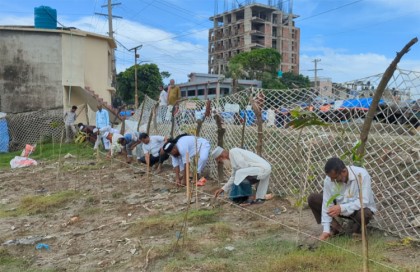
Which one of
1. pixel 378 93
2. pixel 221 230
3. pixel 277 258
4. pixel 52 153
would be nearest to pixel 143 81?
pixel 52 153

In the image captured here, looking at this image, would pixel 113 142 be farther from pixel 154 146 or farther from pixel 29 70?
pixel 29 70

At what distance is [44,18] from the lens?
54.6ft

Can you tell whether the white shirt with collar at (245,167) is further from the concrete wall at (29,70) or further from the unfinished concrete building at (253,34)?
the unfinished concrete building at (253,34)

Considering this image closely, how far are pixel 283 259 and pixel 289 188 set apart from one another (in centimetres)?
250

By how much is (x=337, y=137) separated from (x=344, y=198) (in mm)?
1345

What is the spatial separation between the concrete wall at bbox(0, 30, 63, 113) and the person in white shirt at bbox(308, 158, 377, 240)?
1401cm

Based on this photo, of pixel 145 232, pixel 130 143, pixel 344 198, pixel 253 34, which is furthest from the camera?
pixel 253 34

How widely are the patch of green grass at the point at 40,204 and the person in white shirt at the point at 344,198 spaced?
4278 millimetres

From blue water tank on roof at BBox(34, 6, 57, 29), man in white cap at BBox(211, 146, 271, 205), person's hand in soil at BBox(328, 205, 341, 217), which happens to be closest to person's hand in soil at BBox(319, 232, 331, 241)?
person's hand in soil at BBox(328, 205, 341, 217)

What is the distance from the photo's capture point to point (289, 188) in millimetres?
5977

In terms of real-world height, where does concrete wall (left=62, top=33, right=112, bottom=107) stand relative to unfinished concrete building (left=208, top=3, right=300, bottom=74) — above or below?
below

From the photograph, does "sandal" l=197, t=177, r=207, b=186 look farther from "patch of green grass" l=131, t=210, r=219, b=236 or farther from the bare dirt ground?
"patch of green grass" l=131, t=210, r=219, b=236

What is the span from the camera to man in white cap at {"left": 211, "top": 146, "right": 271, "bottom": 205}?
5.79m

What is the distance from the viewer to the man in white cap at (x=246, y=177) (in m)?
5.79
